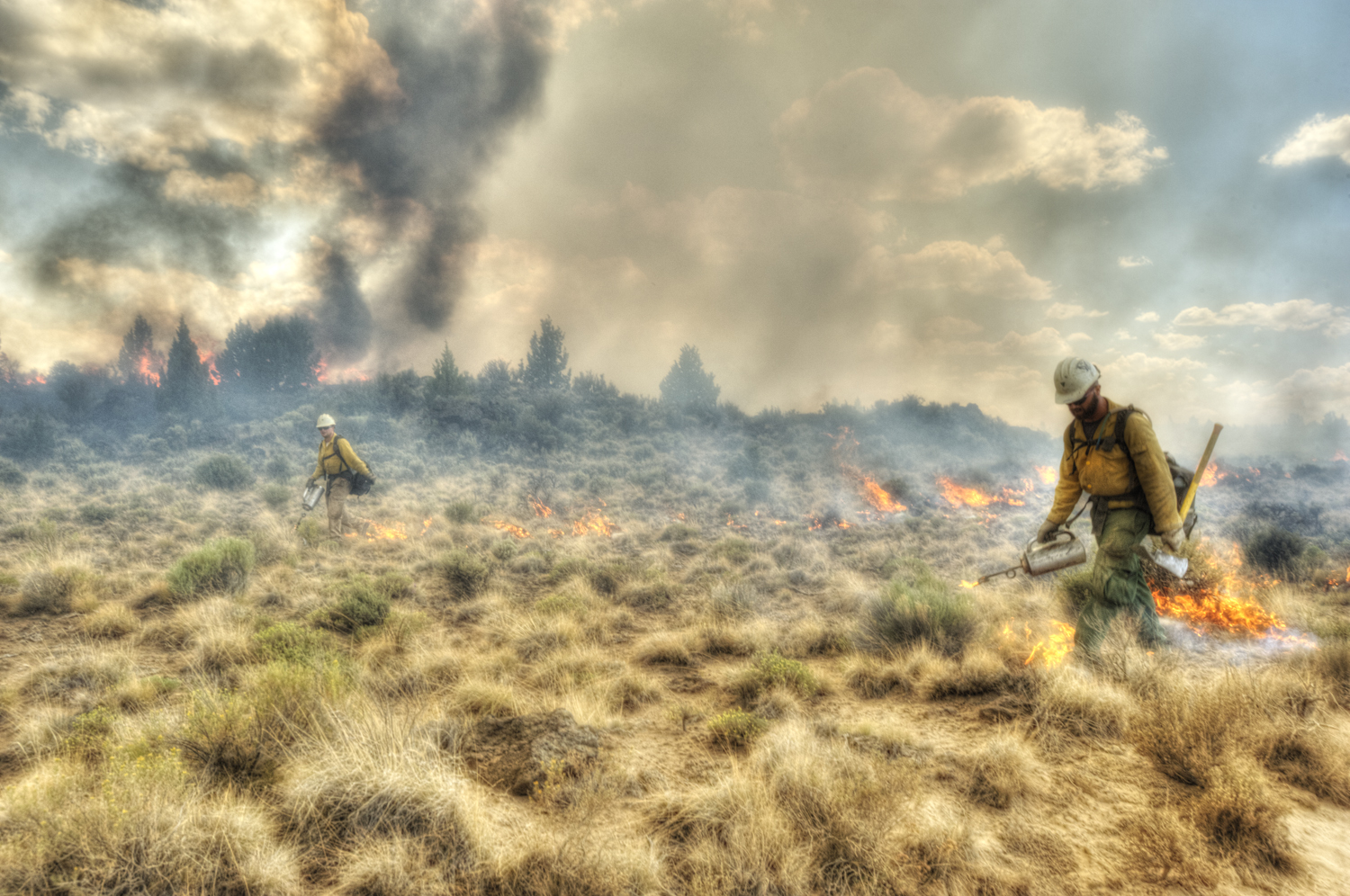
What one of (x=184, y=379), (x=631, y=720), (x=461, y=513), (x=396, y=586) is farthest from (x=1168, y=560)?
(x=184, y=379)

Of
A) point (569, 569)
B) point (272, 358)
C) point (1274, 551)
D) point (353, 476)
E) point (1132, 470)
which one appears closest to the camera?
point (1132, 470)

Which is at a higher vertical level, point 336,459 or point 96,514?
point 336,459

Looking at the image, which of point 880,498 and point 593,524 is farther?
point 880,498

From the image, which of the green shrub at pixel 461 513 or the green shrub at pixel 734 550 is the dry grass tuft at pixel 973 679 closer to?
the green shrub at pixel 734 550

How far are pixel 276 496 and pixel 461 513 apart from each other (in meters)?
6.29

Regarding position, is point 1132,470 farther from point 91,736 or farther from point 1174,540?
point 91,736

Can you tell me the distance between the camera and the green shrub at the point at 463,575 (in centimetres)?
871

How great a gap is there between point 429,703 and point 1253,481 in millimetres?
39407

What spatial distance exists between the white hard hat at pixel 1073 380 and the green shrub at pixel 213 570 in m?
10.6

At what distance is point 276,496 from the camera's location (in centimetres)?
1589

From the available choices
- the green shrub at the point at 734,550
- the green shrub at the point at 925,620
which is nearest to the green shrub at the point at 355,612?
the green shrub at the point at 925,620

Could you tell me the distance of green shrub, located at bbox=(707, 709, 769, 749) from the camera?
12.8 feet

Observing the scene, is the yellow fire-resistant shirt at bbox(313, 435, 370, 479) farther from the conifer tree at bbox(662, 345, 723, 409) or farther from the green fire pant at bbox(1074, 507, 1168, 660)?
the conifer tree at bbox(662, 345, 723, 409)

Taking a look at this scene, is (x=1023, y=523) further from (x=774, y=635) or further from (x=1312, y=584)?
(x=774, y=635)
